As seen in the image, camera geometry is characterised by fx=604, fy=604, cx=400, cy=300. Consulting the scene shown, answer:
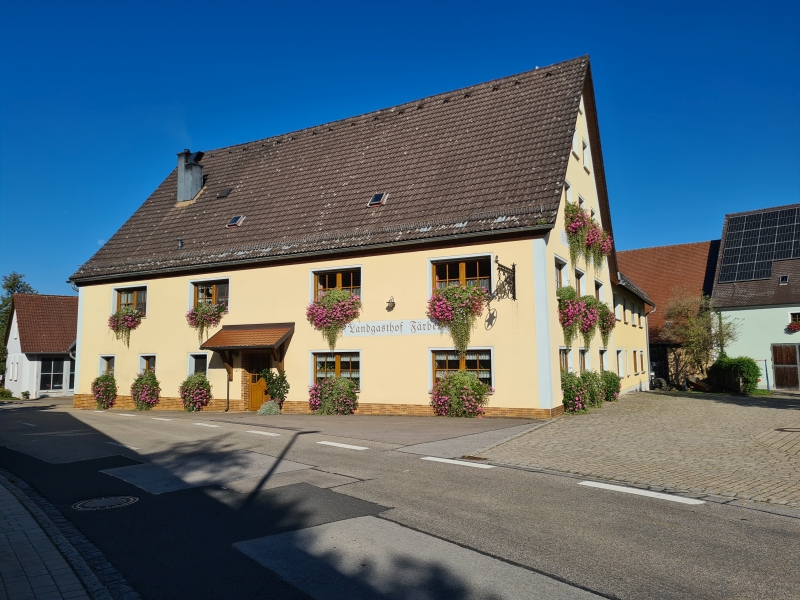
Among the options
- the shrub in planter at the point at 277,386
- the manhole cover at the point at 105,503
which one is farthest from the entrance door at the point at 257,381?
the manhole cover at the point at 105,503

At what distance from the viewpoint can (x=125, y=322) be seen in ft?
74.9

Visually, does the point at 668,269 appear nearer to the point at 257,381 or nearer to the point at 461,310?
the point at 461,310

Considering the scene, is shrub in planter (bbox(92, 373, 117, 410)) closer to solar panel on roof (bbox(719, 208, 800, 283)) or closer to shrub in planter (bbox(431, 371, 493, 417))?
shrub in planter (bbox(431, 371, 493, 417))

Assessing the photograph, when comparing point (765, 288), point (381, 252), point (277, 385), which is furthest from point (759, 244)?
point (277, 385)

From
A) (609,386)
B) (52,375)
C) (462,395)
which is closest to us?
(462,395)

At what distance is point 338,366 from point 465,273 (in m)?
4.92

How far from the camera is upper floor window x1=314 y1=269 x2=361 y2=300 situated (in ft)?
60.3

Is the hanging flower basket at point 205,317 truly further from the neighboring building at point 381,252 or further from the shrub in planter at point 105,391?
the shrub in planter at point 105,391

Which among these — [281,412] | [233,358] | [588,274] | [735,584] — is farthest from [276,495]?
[588,274]

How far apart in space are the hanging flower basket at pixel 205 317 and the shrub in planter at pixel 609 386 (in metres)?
13.4

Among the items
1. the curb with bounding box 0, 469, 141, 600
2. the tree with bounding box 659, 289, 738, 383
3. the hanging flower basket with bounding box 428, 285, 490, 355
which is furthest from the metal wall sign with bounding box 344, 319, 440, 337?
the tree with bounding box 659, 289, 738, 383

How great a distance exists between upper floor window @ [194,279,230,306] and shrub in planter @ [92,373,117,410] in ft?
16.3

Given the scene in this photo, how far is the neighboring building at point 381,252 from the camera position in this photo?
15.8m

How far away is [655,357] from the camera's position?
119 feet
